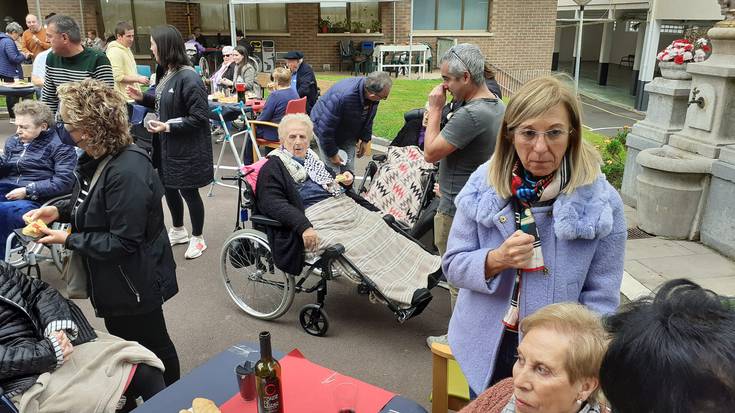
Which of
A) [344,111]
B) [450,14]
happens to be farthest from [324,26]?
[344,111]

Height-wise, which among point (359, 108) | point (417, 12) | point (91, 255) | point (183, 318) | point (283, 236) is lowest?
point (183, 318)

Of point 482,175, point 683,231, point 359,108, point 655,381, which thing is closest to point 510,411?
point 482,175

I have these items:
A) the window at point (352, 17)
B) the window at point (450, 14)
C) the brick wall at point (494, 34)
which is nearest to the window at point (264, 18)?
the brick wall at point (494, 34)

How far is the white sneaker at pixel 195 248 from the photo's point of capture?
16.4 ft

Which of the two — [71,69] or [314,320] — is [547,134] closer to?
[314,320]

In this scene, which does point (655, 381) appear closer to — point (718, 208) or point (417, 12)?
point (718, 208)

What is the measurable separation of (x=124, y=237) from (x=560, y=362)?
1.90 meters

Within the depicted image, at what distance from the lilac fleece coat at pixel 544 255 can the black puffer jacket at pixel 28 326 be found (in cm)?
168

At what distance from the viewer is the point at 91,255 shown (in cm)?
251

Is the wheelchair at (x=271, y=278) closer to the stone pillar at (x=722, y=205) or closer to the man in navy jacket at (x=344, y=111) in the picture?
the man in navy jacket at (x=344, y=111)

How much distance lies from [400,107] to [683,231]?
7.48 meters

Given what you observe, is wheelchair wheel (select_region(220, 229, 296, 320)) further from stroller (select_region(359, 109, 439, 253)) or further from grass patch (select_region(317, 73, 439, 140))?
grass patch (select_region(317, 73, 439, 140))

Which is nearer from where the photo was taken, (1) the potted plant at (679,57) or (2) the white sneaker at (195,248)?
(2) the white sneaker at (195,248)

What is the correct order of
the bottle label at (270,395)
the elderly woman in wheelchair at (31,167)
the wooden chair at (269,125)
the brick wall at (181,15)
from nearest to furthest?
1. the bottle label at (270,395)
2. the elderly woman in wheelchair at (31,167)
3. the wooden chair at (269,125)
4. the brick wall at (181,15)
